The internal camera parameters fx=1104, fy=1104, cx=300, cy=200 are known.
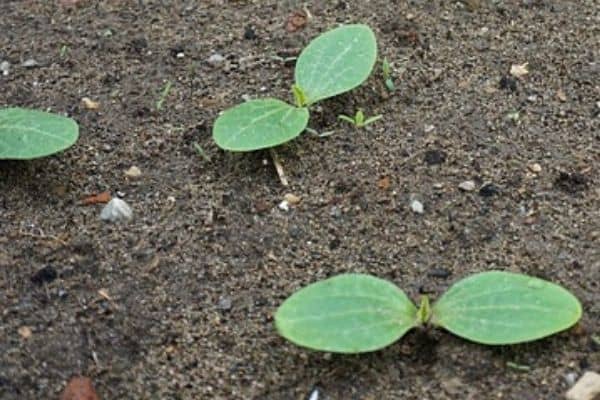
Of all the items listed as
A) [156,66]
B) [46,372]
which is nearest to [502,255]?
[46,372]

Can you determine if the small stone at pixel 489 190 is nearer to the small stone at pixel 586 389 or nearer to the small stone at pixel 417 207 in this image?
the small stone at pixel 417 207

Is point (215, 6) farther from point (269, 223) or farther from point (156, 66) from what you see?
point (269, 223)

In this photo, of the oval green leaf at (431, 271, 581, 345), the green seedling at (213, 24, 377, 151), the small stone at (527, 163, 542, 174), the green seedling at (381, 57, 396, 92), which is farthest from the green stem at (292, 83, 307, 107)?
the oval green leaf at (431, 271, 581, 345)

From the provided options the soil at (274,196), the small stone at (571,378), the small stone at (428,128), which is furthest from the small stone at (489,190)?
the small stone at (571,378)

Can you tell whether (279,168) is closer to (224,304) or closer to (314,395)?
(224,304)

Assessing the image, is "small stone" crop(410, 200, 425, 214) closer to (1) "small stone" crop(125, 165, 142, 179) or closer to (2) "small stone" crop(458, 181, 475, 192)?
(2) "small stone" crop(458, 181, 475, 192)

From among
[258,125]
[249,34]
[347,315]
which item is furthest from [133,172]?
[347,315]
